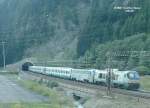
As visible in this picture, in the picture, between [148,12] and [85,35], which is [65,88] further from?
[85,35]

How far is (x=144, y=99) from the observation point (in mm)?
40969

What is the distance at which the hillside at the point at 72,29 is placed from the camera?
9938 centimetres

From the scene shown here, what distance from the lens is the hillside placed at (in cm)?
9938

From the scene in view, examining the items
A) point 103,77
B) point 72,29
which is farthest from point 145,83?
point 72,29

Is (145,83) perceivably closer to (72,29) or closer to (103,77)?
(103,77)

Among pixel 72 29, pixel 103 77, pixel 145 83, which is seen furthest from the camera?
pixel 72 29

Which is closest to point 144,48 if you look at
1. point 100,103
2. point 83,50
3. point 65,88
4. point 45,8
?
point 65,88

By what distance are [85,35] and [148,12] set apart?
107 feet

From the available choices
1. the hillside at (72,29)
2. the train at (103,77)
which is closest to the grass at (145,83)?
the train at (103,77)

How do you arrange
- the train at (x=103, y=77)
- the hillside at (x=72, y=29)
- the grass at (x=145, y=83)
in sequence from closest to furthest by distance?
1. the train at (x=103, y=77)
2. the grass at (x=145, y=83)
3. the hillside at (x=72, y=29)

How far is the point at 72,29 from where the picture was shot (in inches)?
6009

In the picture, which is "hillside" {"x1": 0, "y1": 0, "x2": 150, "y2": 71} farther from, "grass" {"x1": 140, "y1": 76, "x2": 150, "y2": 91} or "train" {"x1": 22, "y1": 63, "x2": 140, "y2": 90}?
"grass" {"x1": 140, "y1": 76, "x2": 150, "y2": 91}

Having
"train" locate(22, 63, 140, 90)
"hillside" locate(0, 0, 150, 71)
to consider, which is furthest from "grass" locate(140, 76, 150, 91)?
"hillside" locate(0, 0, 150, 71)

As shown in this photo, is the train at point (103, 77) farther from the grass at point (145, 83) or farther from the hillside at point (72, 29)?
the grass at point (145, 83)
